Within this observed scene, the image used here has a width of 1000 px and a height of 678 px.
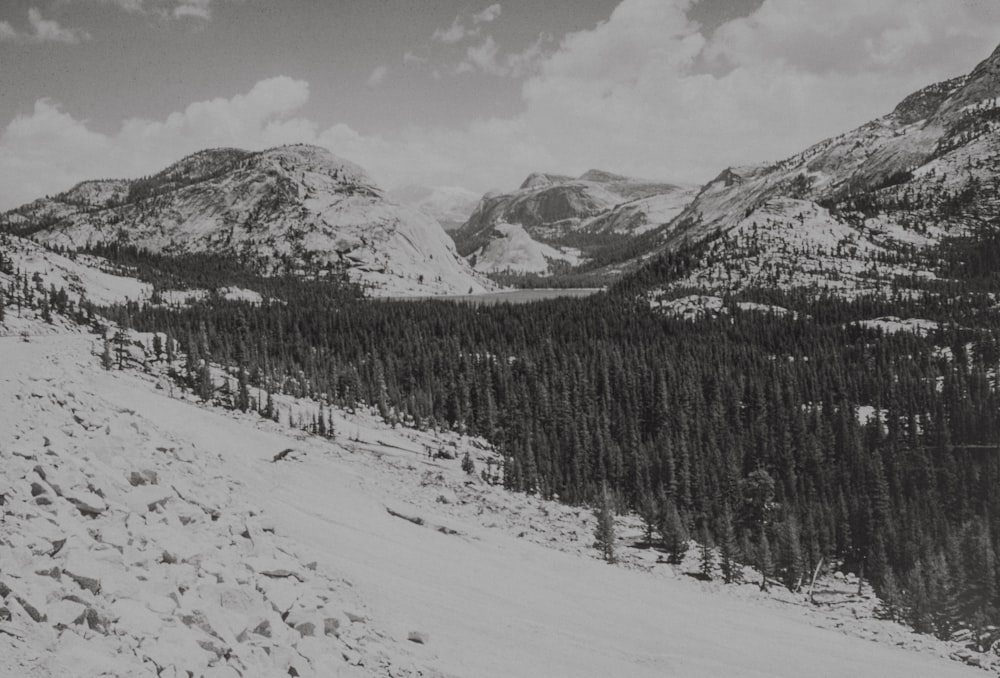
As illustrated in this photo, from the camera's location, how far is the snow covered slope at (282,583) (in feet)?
47.7

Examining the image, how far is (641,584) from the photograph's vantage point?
48938mm

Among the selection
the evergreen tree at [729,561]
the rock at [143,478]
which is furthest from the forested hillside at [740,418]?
the rock at [143,478]

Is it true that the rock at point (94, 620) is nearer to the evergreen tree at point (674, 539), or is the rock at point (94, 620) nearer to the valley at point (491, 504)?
the valley at point (491, 504)

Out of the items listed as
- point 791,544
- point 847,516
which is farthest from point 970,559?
point 791,544

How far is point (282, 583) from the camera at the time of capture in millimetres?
20391

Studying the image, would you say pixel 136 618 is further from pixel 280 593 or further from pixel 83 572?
pixel 280 593

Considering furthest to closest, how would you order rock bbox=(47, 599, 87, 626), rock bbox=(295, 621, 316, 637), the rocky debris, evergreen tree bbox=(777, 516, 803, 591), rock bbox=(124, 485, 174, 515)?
evergreen tree bbox=(777, 516, 803, 591)
rock bbox=(124, 485, 174, 515)
rock bbox=(295, 621, 316, 637)
the rocky debris
rock bbox=(47, 599, 87, 626)

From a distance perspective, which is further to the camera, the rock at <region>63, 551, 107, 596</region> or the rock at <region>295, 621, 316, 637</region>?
→ the rock at <region>295, 621, 316, 637</region>

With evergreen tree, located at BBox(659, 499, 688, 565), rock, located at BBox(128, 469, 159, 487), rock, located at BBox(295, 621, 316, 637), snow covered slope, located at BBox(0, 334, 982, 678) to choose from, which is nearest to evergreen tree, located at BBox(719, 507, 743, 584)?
evergreen tree, located at BBox(659, 499, 688, 565)

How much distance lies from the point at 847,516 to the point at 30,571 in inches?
4184

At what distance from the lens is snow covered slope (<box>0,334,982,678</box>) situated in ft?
47.7

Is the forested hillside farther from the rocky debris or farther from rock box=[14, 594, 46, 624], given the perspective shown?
rock box=[14, 594, 46, 624]

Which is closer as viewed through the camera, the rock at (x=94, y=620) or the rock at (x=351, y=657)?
the rock at (x=94, y=620)

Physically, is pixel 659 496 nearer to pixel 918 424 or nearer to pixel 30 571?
pixel 918 424
